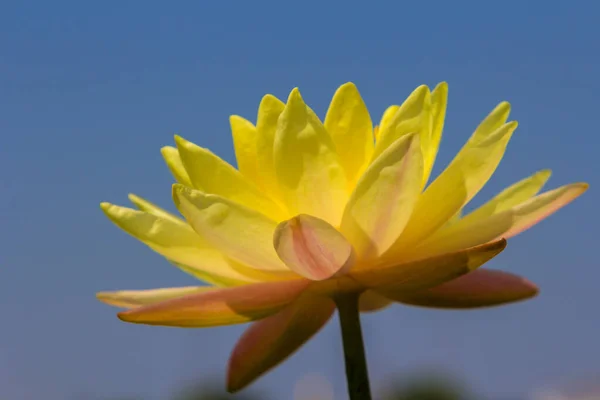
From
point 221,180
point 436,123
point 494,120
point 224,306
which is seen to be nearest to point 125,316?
point 224,306

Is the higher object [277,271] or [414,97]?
[414,97]

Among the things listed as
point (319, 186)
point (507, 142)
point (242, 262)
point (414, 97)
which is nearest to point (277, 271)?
point (242, 262)

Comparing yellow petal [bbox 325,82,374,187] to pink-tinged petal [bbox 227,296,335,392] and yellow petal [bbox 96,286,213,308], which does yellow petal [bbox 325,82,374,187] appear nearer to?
pink-tinged petal [bbox 227,296,335,392]

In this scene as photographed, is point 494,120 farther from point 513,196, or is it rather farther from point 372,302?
point 372,302

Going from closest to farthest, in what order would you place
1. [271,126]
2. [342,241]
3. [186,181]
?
[342,241], [271,126], [186,181]

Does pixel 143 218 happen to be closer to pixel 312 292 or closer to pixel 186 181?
pixel 186 181

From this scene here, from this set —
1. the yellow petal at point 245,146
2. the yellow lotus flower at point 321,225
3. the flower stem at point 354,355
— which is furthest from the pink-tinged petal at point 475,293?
the yellow petal at point 245,146
